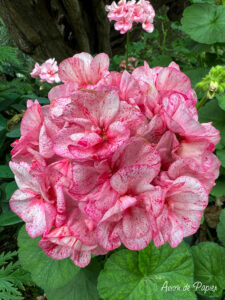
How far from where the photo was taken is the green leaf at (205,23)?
1.43 m

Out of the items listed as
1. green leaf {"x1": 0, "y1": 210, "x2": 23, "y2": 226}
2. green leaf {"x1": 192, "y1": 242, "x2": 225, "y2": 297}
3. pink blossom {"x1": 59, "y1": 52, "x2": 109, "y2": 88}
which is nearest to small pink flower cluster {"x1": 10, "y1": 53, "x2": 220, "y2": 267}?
pink blossom {"x1": 59, "y1": 52, "x2": 109, "y2": 88}

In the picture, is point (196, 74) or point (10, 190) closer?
point (10, 190)

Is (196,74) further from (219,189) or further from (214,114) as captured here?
(219,189)

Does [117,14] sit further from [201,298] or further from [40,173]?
[201,298]

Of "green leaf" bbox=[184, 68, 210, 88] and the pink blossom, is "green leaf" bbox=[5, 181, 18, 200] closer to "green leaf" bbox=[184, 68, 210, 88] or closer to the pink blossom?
the pink blossom

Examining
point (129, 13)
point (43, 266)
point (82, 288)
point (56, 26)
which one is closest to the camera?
point (43, 266)

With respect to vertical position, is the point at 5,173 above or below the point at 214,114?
above

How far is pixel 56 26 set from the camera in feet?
6.70

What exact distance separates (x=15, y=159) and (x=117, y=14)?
1377mm

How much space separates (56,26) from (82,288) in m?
1.81

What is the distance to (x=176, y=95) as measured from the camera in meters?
0.56

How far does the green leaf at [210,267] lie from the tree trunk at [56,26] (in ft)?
5.64

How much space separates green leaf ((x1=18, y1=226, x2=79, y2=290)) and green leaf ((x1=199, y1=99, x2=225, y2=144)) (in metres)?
1.01

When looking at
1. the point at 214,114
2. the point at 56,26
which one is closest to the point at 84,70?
the point at 214,114
